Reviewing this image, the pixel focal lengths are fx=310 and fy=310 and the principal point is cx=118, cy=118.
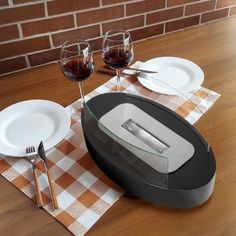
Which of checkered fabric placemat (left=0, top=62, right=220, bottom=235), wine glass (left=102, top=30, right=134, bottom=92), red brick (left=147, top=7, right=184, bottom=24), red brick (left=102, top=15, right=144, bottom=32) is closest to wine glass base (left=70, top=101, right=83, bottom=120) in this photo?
checkered fabric placemat (left=0, top=62, right=220, bottom=235)

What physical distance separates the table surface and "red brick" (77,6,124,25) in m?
0.15

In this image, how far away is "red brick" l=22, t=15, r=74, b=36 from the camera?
1.16 metres

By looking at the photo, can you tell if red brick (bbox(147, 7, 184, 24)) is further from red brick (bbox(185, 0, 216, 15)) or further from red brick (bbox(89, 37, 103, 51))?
red brick (bbox(89, 37, 103, 51))

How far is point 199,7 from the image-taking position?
4.97 feet

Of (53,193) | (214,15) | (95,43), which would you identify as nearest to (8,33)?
(95,43)

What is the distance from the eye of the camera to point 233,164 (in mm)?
774

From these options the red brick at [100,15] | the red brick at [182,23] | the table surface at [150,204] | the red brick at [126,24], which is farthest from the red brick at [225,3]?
the red brick at [100,15]

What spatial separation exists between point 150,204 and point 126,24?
90 centimetres

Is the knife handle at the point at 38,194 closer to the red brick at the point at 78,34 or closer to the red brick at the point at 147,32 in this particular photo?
the red brick at the point at 78,34

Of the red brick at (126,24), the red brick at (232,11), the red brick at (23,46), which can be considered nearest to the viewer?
the red brick at (23,46)

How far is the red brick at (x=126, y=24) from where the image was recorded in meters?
1.32

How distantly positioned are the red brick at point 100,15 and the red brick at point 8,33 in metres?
0.25

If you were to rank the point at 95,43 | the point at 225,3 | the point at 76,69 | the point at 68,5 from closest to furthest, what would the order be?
the point at 76,69 < the point at 68,5 < the point at 95,43 < the point at 225,3

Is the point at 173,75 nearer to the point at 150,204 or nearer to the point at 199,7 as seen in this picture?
the point at 150,204
